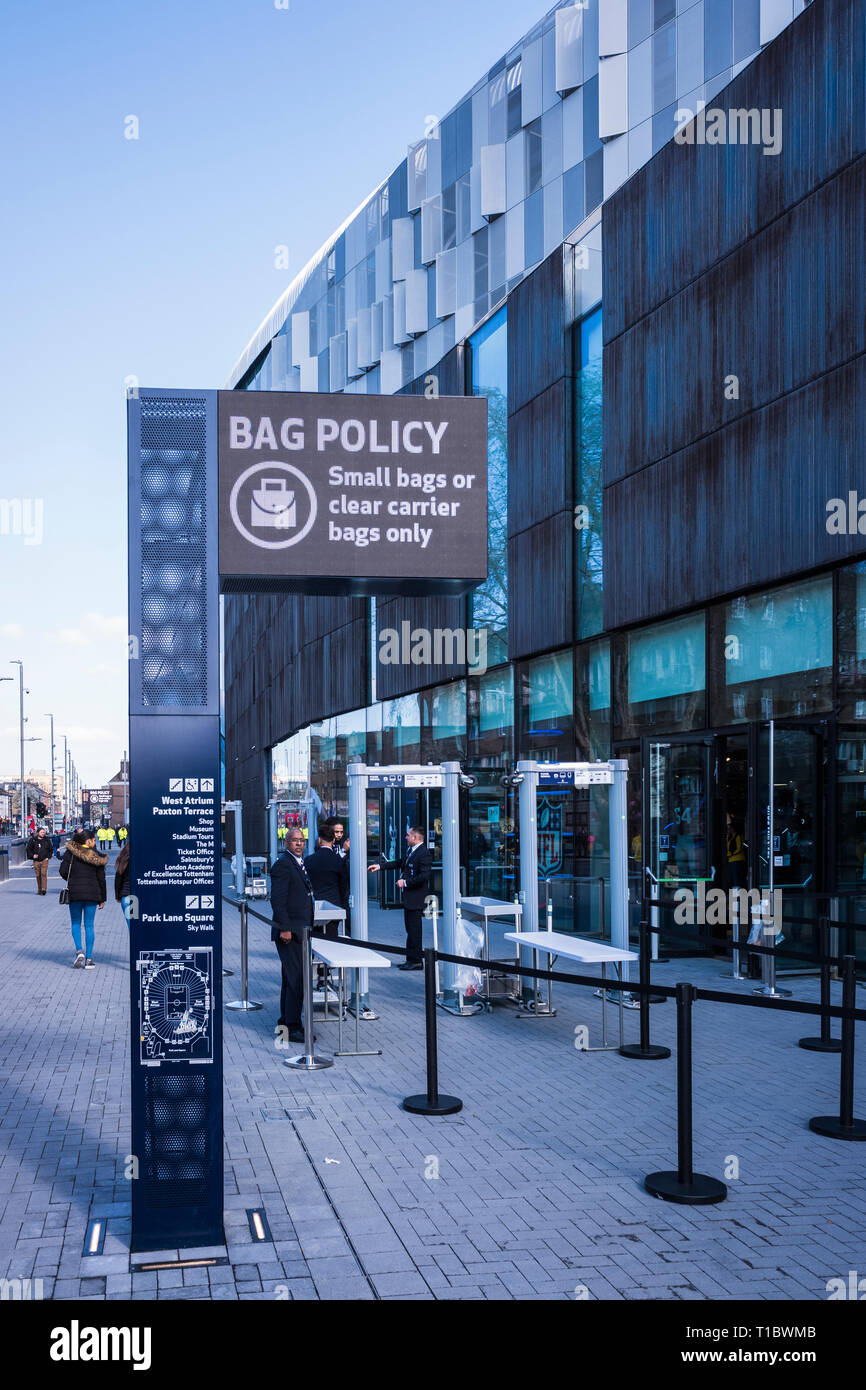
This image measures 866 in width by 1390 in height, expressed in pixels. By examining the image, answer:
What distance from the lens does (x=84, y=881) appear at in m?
15.0

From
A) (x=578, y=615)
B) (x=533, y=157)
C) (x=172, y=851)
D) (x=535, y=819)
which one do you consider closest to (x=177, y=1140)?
(x=172, y=851)

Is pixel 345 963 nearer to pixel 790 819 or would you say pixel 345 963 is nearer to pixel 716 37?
pixel 790 819

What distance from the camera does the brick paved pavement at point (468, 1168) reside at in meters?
5.11

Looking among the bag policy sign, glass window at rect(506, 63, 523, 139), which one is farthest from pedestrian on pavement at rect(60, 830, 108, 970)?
glass window at rect(506, 63, 523, 139)

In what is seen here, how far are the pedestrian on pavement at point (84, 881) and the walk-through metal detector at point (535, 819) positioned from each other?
5699 mm

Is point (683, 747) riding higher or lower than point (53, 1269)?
higher

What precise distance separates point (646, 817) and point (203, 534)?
11.3 meters

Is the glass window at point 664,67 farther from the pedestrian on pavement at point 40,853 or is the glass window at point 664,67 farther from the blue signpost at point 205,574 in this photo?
the pedestrian on pavement at point 40,853

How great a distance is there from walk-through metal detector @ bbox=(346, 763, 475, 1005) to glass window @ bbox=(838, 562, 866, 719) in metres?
4.39

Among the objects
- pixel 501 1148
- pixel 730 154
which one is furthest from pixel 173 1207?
pixel 730 154

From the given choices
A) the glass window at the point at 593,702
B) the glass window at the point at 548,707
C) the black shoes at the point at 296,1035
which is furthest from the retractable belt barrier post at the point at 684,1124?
the glass window at the point at 548,707

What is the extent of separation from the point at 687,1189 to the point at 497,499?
1734 centimetres

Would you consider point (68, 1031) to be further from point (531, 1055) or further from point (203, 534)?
point (203, 534)

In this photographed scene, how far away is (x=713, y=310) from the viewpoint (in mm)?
15445
